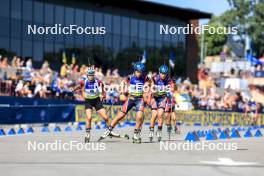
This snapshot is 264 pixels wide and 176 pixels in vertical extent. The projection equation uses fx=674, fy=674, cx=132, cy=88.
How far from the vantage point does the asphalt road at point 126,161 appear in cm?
1098

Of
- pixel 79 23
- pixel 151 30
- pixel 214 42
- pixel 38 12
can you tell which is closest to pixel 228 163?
pixel 38 12

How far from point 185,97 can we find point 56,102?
10794 mm

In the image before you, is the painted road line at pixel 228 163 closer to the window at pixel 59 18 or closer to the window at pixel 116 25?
the window at pixel 59 18

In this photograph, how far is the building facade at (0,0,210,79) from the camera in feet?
144

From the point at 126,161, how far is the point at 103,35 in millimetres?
39257

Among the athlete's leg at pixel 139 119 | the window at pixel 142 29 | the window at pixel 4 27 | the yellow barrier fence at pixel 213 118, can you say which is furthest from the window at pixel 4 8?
the athlete's leg at pixel 139 119

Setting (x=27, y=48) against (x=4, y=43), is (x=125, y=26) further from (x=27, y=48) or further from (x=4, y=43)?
(x=4, y=43)

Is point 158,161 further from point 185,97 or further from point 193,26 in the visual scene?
point 193,26

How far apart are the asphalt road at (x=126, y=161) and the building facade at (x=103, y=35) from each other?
91.9ft

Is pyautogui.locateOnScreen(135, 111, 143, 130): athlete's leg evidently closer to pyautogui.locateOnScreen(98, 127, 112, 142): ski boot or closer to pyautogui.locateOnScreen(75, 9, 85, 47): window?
pyautogui.locateOnScreen(98, 127, 112, 142): ski boot

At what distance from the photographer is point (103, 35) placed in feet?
169

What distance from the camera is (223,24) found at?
336ft

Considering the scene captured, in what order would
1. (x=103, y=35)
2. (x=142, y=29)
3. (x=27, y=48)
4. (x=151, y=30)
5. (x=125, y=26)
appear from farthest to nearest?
(x=151, y=30)
(x=142, y=29)
(x=125, y=26)
(x=103, y=35)
(x=27, y=48)

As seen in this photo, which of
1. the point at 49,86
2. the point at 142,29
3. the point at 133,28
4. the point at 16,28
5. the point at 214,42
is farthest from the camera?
the point at 214,42
